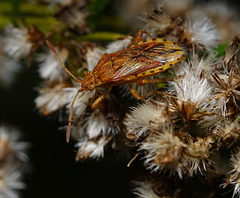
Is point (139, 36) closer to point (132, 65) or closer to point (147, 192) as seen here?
point (132, 65)

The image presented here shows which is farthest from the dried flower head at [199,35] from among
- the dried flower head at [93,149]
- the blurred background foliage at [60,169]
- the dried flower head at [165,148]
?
the blurred background foliage at [60,169]

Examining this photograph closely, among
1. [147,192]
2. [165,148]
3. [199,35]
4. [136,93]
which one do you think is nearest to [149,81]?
[136,93]

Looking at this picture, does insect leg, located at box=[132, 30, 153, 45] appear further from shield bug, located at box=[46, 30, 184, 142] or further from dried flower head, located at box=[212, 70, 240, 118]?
dried flower head, located at box=[212, 70, 240, 118]

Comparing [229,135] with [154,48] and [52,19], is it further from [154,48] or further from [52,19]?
[52,19]

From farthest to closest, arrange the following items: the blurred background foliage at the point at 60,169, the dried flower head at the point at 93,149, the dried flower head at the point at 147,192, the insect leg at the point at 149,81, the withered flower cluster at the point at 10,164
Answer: the blurred background foliage at the point at 60,169
the withered flower cluster at the point at 10,164
the dried flower head at the point at 93,149
the insect leg at the point at 149,81
the dried flower head at the point at 147,192

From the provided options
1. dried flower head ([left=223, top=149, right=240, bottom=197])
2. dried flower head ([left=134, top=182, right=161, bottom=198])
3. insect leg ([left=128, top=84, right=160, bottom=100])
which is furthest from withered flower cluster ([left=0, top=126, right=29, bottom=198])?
dried flower head ([left=223, top=149, right=240, bottom=197])

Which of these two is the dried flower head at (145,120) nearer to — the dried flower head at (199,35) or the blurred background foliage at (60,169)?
the dried flower head at (199,35)

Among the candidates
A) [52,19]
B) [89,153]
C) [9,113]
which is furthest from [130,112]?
[9,113]
